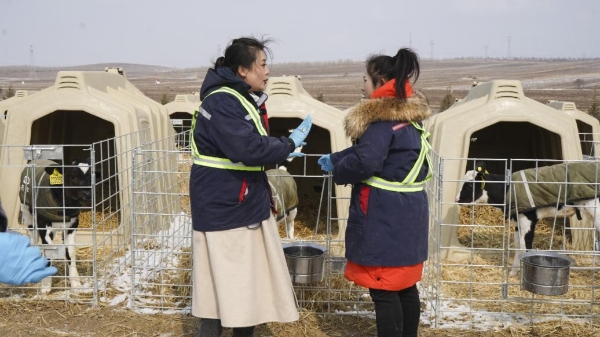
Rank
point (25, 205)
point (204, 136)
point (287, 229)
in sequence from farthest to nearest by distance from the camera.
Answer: point (287, 229) < point (25, 205) < point (204, 136)

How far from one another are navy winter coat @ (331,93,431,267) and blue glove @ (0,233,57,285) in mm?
1780

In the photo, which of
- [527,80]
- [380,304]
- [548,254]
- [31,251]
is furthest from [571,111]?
[527,80]

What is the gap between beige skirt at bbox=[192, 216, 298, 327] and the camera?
364 centimetres

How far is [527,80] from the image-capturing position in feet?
192

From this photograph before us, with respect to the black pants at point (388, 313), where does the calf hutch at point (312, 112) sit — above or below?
above

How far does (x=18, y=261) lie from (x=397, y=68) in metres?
2.21

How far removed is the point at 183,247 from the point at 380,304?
10.8 feet

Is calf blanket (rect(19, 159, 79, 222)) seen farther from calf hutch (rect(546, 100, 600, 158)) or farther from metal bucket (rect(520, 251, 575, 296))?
calf hutch (rect(546, 100, 600, 158))

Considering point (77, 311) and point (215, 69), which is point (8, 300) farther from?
point (215, 69)

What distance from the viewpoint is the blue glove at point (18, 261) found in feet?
7.66

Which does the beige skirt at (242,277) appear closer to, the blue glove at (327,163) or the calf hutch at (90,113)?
the blue glove at (327,163)

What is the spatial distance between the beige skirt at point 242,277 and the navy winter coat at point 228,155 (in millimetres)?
94

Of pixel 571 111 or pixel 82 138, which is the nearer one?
pixel 82 138

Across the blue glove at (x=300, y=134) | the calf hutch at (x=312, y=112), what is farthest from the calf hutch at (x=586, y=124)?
the blue glove at (x=300, y=134)
